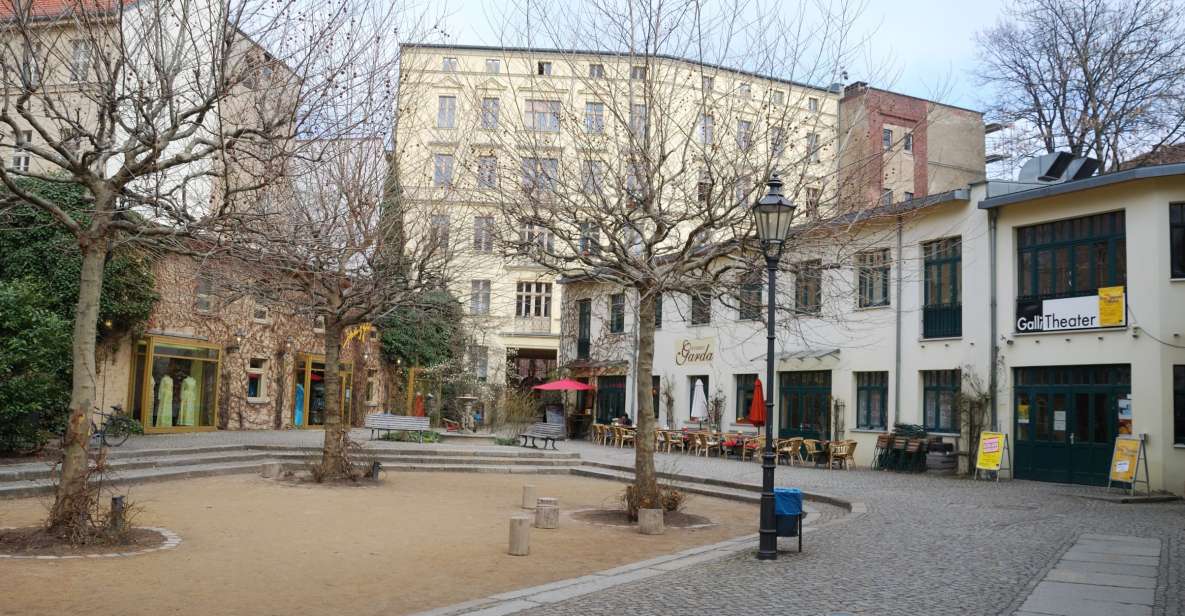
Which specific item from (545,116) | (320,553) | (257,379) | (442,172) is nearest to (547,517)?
(320,553)

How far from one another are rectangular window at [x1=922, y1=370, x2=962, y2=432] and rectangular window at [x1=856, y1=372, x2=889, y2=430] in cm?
115

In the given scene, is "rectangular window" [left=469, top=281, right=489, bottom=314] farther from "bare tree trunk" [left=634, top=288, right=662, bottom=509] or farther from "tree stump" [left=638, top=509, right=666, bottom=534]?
"tree stump" [left=638, top=509, right=666, bottom=534]

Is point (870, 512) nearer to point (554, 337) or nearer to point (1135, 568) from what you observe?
point (1135, 568)

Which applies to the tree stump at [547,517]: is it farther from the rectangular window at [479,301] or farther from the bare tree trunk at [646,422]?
the rectangular window at [479,301]

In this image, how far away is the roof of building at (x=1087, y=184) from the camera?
17734mm

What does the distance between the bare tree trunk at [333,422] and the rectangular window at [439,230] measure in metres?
2.35

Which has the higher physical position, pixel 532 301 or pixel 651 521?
pixel 532 301

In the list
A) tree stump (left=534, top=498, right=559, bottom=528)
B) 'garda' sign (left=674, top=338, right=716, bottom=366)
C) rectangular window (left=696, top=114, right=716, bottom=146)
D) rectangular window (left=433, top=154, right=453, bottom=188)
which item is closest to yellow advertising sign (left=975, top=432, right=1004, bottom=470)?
rectangular window (left=696, top=114, right=716, bottom=146)

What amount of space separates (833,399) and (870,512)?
11.2m

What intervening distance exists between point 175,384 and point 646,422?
698 inches

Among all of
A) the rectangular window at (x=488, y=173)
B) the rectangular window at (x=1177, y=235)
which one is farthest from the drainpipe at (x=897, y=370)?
the rectangular window at (x=488, y=173)

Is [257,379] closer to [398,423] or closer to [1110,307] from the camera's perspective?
[398,423]

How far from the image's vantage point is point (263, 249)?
11.0 meters

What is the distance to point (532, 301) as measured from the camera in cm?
4816
